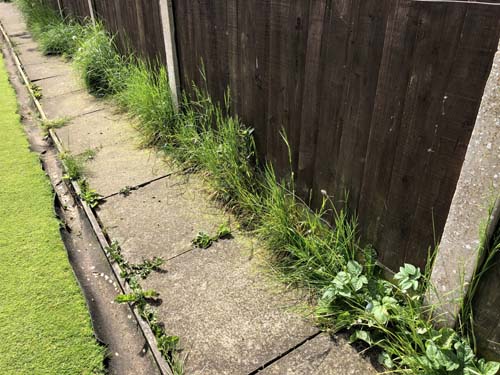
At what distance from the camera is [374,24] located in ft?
6.72

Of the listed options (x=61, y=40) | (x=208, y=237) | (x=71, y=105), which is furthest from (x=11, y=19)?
(x=208, y=237)

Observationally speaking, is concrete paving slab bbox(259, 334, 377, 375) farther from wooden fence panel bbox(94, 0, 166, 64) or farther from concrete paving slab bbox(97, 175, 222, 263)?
wooden fence panel bbox(94, 0, 166, 64)

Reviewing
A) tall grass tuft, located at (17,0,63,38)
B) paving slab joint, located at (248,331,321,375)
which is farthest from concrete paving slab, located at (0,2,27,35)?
paving slab joint, located at (248,331,321,375)

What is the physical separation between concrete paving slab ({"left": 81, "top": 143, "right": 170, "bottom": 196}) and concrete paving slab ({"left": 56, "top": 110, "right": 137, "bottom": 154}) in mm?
153

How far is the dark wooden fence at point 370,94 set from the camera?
1781 mm

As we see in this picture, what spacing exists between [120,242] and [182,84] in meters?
1.90

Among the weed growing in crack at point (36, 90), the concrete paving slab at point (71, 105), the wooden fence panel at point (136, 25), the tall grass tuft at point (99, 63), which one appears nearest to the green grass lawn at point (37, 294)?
the concrete paving slab at point (71, 105)

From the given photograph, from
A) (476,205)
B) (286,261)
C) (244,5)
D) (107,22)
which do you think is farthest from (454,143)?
(107,22)

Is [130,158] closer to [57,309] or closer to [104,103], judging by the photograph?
[104,103]

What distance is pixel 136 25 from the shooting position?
195 inches

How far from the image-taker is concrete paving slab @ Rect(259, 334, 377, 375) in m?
2.18

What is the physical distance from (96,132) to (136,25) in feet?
4.51

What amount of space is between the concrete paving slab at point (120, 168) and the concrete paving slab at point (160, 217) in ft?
0.55

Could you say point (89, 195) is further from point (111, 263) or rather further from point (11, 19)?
point (11, 19)
